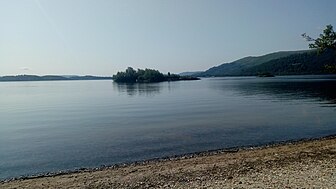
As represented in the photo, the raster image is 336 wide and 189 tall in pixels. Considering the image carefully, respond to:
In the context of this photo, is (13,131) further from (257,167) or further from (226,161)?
(257,167)

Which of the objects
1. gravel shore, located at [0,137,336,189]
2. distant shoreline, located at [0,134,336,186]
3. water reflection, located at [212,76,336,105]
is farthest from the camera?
water reflection, located at [212,76,336,105]

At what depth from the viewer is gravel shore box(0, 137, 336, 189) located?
1370 centimetres

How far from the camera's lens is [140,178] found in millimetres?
16328

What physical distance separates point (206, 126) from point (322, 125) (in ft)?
41.8

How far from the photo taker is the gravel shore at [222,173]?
13695mm

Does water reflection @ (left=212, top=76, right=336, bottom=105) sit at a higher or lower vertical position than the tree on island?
lower

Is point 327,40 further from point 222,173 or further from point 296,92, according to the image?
point 296,92

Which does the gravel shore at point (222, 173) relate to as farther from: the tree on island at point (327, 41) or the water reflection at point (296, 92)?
the water reflection at point (296, 92)

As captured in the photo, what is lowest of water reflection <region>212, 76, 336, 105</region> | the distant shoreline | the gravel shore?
water reflection <region>212, 76, 336, 105</region>

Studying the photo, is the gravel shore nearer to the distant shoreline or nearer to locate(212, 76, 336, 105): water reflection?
the distant shoreline

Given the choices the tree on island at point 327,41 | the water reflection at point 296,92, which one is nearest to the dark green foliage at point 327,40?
the tree on island at point 327,41

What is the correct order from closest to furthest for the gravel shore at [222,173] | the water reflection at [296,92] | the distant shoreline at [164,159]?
1. the gravel shore at [222,173]
2. the distant shoreline at [164,159]
3. the water reflection at [296,92]

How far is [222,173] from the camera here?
1611 cm

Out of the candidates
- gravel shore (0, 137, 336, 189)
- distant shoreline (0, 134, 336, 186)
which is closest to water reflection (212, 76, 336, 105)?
distant shoreline (0, 134, 336, 186)
